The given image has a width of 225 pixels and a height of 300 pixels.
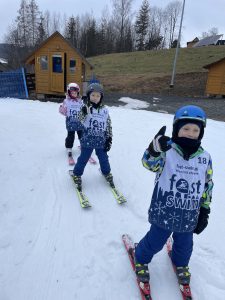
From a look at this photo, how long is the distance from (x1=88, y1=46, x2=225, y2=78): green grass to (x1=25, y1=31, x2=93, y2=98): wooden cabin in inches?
491

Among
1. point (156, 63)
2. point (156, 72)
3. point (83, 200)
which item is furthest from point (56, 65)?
point (156, 63)

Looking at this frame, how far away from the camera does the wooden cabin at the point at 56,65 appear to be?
15.3 metres

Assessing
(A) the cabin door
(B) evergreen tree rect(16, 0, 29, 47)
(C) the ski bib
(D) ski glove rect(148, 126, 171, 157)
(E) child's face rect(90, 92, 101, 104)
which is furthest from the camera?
(B) evergreen tree rect(16, 0, 29, 47)

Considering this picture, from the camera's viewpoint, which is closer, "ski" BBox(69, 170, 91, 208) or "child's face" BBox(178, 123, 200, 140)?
"child's face" BBox(178, 123, 200, 140)

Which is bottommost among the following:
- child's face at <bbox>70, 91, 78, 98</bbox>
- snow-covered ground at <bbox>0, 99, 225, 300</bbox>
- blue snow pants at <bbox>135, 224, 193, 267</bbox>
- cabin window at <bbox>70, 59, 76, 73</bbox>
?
snow-covered ground at <bbox>0, 99, 225, 300</bbox>

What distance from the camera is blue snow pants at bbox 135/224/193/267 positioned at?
2.74 meters

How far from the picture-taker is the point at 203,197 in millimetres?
2740

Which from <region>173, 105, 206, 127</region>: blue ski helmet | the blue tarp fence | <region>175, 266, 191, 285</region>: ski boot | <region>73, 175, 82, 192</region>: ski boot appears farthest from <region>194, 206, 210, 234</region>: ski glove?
the blue tarp fence

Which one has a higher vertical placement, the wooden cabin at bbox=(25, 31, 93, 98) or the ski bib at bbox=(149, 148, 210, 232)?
the wooden cabin at bbox=(25, 31, 93, 98)

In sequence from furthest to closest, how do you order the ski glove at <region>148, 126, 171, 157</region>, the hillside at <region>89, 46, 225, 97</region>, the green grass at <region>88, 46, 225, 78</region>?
the green grass at <region>88, 46, 225, 78</region>
the hillside at <region>89, 46, 225, 97</region>
the ski glove at <region>148, 126, 171, 157</region>

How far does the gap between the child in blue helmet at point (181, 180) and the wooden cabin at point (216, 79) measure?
63.3 feet

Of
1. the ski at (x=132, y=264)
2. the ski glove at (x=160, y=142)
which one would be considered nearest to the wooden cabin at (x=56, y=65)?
the ski at (x=132, y=264)

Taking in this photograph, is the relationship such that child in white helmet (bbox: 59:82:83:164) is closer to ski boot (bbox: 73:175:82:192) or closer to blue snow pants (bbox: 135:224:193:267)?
ski boot (bbox: 73:175:82:192)

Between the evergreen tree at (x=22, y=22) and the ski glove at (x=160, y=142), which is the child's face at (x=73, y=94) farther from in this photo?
the evergreen tree at (x=22, y=22)
